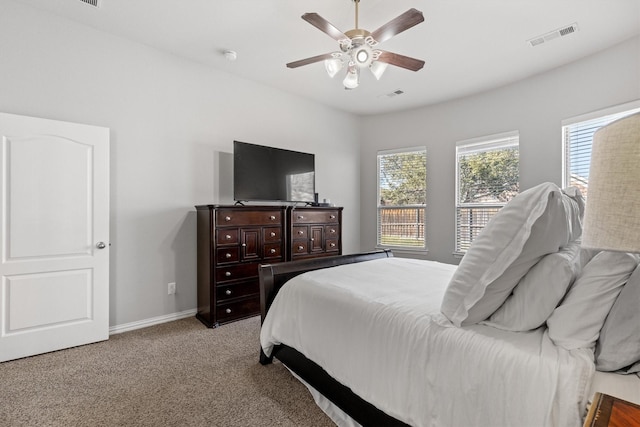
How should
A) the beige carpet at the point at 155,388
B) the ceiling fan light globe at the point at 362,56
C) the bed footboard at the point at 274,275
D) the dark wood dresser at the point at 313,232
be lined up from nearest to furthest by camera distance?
A: the beige carpet at the point at 155,388 < the bed footboard at the point at 274,275 < the ceiling fan light globe at the point at 362,56 < the dark wood dresser at the point at 313,232

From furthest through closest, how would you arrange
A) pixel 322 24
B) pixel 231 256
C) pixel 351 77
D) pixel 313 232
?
pixel 313 232 < pixel 231 256 < pixel 351 77 < pixel 322 24

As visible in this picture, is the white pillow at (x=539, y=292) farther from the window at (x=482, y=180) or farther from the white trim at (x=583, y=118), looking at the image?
the window at (x=482, y=180)

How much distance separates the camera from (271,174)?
3.83 metres

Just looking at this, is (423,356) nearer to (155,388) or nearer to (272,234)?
(155,388)

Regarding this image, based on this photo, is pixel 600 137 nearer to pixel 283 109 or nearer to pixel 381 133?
pixel 283 109

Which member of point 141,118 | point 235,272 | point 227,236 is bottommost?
point 235,272

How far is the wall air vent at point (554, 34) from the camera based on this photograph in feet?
9.16

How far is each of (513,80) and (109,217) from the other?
16.1ft

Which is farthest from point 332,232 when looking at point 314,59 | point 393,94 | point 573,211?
point 573,211

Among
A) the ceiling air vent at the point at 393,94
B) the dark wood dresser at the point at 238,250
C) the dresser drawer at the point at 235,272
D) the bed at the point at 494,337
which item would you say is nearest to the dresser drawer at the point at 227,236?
the dark wood dresser at the point at 238,250

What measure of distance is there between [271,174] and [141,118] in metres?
1.50

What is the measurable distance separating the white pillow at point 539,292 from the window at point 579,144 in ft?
9.30

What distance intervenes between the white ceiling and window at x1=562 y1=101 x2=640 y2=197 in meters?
0.68

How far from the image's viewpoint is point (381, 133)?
523 cm
